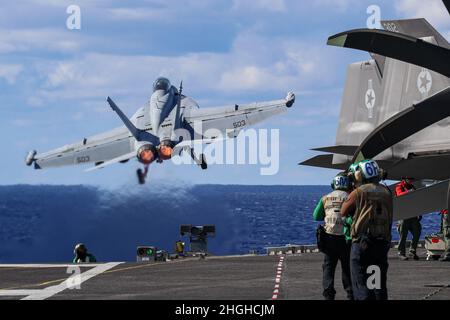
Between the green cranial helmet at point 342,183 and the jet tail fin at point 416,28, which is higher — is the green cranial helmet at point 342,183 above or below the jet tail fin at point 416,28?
below

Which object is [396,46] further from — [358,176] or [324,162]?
[324,162]

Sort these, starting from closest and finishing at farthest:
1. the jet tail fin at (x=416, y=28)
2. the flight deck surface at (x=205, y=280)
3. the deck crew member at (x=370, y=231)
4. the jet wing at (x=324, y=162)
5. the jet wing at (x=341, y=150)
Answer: the deck crew member at (x=370, y=231) → the flight deck surface at (x=205, y=280) → the jet tail fin at (x=416, y=28) → the jet wing at (x=341, y=150) → the jet wing at (x=324, y=162)

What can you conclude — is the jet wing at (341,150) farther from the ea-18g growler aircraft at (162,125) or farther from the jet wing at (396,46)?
the ea-18g growler aircraft at (162,125)

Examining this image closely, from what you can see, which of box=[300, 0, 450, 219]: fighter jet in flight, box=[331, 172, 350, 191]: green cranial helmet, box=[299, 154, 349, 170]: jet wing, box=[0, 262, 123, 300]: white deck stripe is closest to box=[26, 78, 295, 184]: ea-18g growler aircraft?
box=[300, 0, 450, 219]: fighter jet in flight

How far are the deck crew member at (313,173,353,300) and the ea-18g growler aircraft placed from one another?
210 ft

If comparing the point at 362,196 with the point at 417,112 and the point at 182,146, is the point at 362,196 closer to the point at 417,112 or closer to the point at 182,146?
the point at 417,112

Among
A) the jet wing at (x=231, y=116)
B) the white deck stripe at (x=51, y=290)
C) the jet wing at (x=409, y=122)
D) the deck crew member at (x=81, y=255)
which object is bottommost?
the white deck stripe at (x=51, y=290)

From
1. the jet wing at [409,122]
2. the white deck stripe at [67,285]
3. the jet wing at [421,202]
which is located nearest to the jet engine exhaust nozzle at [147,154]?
the jet wing at [421,202]

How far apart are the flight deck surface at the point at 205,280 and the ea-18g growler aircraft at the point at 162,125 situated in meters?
54.5

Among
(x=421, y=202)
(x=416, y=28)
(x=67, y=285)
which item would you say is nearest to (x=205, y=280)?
(x=67, y=285)

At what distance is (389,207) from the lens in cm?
1433

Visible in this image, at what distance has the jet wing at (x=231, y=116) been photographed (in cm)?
8231

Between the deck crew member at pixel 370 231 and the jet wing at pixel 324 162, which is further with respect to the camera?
the jet wing at pixel 324 162
